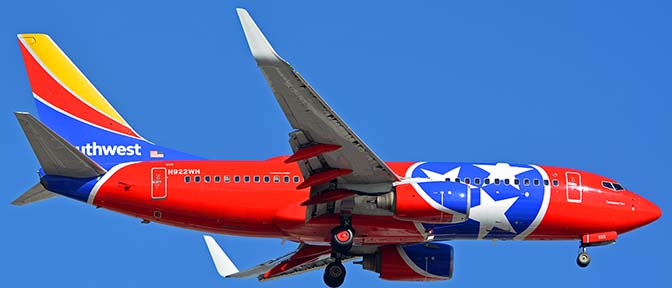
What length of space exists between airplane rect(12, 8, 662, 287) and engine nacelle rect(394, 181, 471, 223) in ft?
0.15

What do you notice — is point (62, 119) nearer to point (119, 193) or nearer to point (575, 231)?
point (119, 193)

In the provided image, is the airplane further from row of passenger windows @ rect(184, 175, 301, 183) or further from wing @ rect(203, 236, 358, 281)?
wing @ rect(203, 236, 358, 281)

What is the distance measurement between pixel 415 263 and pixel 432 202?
5902mm

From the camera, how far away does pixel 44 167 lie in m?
49.2

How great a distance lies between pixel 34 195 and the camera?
50.5 metres

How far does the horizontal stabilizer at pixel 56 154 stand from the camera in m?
46.5

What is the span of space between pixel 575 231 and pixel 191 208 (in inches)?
584

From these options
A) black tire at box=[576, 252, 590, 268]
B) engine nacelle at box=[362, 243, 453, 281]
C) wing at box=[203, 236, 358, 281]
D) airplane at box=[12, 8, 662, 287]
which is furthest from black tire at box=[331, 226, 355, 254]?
black tire at box=[576, 252, 590, 268]

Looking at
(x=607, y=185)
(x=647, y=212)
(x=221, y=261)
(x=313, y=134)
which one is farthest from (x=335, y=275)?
(x=647, y=212)

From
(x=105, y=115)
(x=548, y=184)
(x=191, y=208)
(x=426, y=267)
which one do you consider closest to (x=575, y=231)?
(x=548, y=184)

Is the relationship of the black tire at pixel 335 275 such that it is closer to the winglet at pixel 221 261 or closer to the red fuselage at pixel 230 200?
the red fuselage at pixel 230 200

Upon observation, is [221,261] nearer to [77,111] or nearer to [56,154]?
Answer: [77,111]

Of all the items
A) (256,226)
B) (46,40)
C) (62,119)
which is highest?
(46,40)

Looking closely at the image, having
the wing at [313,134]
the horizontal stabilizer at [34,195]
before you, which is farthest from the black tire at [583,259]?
the horizontal stabilizer at [34,195]
